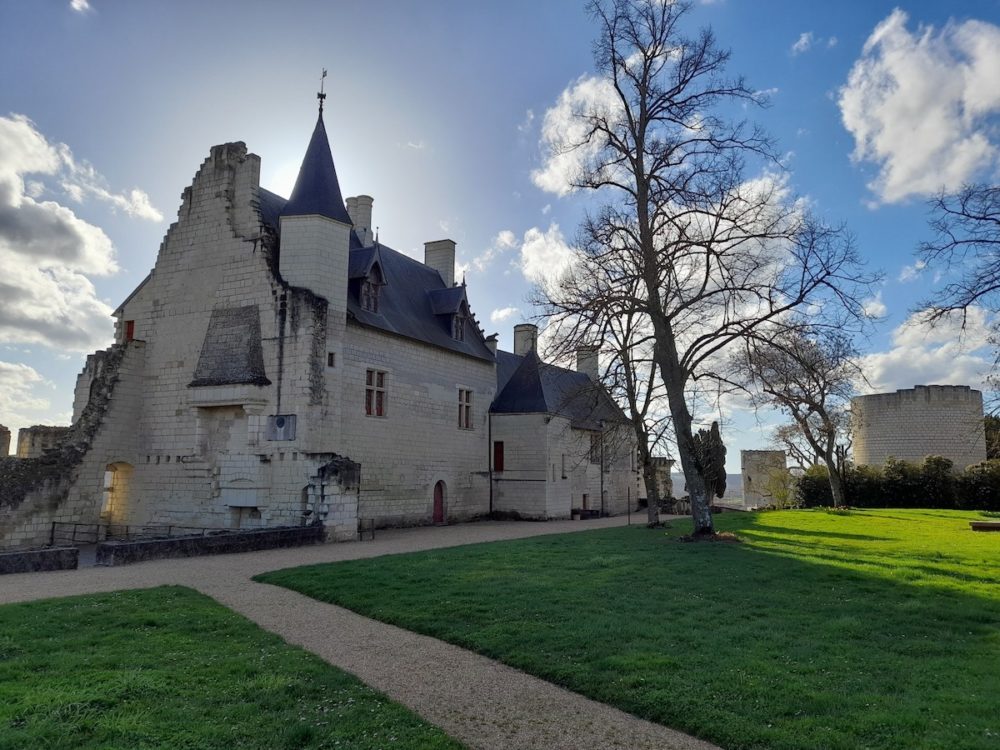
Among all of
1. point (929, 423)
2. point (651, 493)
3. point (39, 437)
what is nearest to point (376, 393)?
point (651, 493)

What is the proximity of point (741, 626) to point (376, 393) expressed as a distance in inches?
606

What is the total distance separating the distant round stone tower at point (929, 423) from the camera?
36.6 metres

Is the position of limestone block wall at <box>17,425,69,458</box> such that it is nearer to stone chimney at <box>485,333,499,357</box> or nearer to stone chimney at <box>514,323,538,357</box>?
stone chimney at <box>485,333,499,357</box>

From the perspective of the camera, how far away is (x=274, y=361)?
1833cm

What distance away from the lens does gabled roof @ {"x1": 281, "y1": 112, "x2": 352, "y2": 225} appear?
19141 millimetres

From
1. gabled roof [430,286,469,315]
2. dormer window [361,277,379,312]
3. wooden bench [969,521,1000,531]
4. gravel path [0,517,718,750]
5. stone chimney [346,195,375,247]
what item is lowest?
gravel path [0,517,718,750]

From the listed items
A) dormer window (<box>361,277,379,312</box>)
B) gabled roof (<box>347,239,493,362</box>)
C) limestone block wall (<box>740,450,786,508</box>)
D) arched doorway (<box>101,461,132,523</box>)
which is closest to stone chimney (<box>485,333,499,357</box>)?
gabled roof (<box>347,239,493,362</box>)

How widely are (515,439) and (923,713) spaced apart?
22.4 m

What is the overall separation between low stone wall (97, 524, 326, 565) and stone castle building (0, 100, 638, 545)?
2.82ft

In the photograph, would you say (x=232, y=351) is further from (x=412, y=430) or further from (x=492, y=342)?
(x=492, y=342)

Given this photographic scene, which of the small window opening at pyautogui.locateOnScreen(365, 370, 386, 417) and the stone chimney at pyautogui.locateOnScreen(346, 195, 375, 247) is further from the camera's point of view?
the stone chimney at pyautogui.locateOnScreen(346, 195, 375, 247)

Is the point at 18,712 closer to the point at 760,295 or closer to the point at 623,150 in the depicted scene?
the point at 760,295

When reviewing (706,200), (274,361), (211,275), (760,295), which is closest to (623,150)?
(706,200)

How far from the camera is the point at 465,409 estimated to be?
25891 mm
